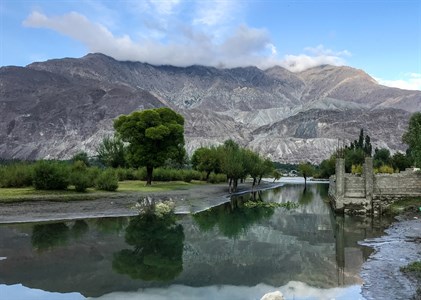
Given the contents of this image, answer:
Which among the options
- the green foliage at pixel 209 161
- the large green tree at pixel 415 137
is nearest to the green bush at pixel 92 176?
the large green tree at pixel 415 137

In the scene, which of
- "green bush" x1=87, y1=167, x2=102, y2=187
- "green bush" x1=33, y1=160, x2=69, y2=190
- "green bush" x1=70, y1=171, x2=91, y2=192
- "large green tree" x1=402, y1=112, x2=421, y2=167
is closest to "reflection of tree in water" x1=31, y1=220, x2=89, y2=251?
"green bush" x1=33, y1=160, x2=69, y2=190

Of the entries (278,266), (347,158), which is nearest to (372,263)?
(278,266)

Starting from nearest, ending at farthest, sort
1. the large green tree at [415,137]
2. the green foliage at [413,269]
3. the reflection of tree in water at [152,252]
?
the green foliage at [413,269], the reflection of tree in water at [152,252], the large green tree at [415,137]

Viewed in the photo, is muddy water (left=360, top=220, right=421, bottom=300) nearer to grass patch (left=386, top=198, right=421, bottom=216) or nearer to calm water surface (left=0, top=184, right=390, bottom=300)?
calm water surface (left=0, top=184, right=390, bottom=300)

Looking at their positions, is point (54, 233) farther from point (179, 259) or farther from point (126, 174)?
point (126, 174)

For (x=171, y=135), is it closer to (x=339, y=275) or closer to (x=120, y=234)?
(x=120, y=234)

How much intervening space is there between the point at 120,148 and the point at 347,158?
45553 mm

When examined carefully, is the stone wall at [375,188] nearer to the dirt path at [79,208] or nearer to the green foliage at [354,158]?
the dirt path at [79,208]

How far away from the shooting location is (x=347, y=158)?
87.7m

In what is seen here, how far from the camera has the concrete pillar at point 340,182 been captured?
3747 cm

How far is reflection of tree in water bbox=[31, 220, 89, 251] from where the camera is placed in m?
23.4

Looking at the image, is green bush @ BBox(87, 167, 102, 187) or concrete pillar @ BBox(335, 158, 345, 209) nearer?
concrete pillar @ BBox(335, 158, 345, 209)

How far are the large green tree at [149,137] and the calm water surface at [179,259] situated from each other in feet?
78.4

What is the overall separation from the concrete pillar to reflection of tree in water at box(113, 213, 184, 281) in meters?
15.2
